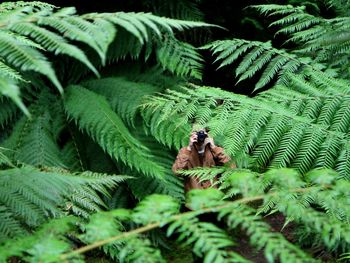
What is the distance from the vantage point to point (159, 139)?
347 centimetres

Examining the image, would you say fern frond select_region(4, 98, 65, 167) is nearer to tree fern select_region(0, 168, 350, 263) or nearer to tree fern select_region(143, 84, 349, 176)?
tree fern select_region(143, 84, 349, 176)

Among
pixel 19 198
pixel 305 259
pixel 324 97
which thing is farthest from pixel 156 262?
pixel 324 97

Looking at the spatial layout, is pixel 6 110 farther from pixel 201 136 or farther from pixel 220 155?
pixel 220 155

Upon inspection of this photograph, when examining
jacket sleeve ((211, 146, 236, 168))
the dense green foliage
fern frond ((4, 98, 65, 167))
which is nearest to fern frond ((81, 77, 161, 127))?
the dense green foliage

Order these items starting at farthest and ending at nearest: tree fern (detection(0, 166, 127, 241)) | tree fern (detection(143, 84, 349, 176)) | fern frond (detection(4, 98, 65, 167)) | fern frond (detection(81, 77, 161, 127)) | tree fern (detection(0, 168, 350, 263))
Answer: fern frond (detection(81, 77, 161, 127)) < fern frond (detection(4, 98, 65, 167)) < tree fern (detection(143, 84, 349, 176)) < tree fern (detection(0, 166, 127, 241)) < tree fern (detection(0, 168, 350, 263))

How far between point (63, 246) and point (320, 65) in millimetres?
2434

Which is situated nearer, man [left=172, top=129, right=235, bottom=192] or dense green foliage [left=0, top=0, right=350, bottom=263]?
dense green foliage [left=0, top=0, right=350, bottom=263]

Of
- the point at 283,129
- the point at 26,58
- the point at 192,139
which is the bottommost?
the point at 192,139

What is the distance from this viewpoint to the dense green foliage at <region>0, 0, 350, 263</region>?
1006mm

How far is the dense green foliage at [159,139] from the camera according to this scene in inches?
39.6

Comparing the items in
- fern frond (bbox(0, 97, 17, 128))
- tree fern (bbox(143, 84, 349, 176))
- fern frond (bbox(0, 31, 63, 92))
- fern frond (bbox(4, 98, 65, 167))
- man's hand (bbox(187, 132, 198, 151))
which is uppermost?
fern frond (bbox(0, 31, 63, 92))

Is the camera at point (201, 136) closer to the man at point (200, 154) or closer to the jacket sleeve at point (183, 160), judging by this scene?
the man at point (200, 154)

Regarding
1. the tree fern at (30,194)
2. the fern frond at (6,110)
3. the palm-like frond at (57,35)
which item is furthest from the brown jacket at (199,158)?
the palm-like frond at (57,35)

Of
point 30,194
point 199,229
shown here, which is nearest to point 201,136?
point 30,194
